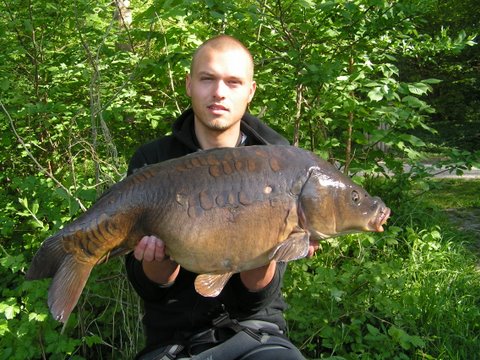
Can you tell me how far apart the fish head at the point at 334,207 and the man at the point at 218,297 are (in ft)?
1.16

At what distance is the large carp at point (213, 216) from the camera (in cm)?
175

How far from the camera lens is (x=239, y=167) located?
180 centimetres

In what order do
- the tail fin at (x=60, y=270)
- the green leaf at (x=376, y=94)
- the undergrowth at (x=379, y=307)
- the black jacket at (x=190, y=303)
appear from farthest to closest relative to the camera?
the green leaf at (x=376, y=94) < the undergrowth at (x=379, y=307) < the black jacket at (x=190, y=303) < the tail fin at (x=60, y=270)

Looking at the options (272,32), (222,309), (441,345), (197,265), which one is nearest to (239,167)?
(197,265)

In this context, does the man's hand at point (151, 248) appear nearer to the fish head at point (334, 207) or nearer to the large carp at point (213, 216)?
the large carp at point (213, 216)

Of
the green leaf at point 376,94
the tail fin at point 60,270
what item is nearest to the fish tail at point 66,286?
the tail fin at point 60,270

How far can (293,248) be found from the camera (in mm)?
1718

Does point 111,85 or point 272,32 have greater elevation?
point 272,32

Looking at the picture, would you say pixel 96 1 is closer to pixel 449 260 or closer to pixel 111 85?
pixel 111 85

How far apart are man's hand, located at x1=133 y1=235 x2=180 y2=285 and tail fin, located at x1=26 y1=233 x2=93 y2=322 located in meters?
0.20

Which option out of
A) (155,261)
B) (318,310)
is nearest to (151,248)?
(155,261)

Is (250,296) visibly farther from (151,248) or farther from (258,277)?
(151,248)

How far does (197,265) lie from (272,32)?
2680mm

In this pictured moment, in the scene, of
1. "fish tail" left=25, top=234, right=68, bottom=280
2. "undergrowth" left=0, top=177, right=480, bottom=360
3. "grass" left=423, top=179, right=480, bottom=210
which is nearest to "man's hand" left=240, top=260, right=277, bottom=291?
"fish tail" left=25, top=234, right=68, bottom=280
